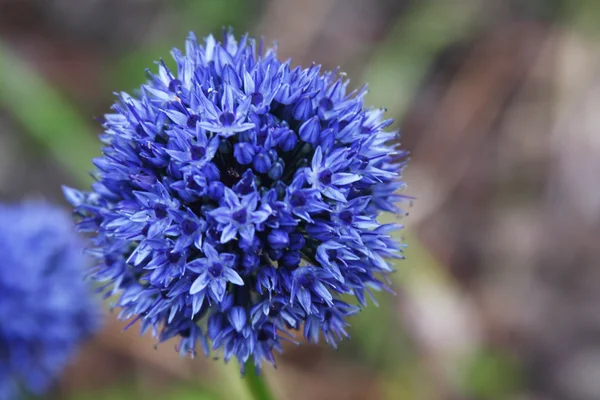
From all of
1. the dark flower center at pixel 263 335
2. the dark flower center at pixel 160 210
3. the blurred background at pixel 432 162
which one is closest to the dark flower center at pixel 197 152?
the dark flower center at pixel 160 210

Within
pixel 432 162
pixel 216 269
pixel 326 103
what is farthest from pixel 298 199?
pixel 432 162

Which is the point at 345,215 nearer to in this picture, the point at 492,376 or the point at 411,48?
the point at 492,376

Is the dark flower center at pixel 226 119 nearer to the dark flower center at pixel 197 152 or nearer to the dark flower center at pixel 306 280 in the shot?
the dark flower center at pixel 197 152

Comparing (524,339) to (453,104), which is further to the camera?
(453,104)

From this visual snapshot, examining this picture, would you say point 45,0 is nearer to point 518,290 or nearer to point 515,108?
point 515,108

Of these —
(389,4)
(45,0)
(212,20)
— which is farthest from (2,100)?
(389,4)

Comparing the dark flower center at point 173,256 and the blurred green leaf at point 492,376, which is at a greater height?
the blurred green leaf at point 492,376

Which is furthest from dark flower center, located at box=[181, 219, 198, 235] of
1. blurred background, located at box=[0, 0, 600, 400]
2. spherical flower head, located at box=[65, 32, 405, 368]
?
blurred background, located at box=[0, 0, 600, 400]
